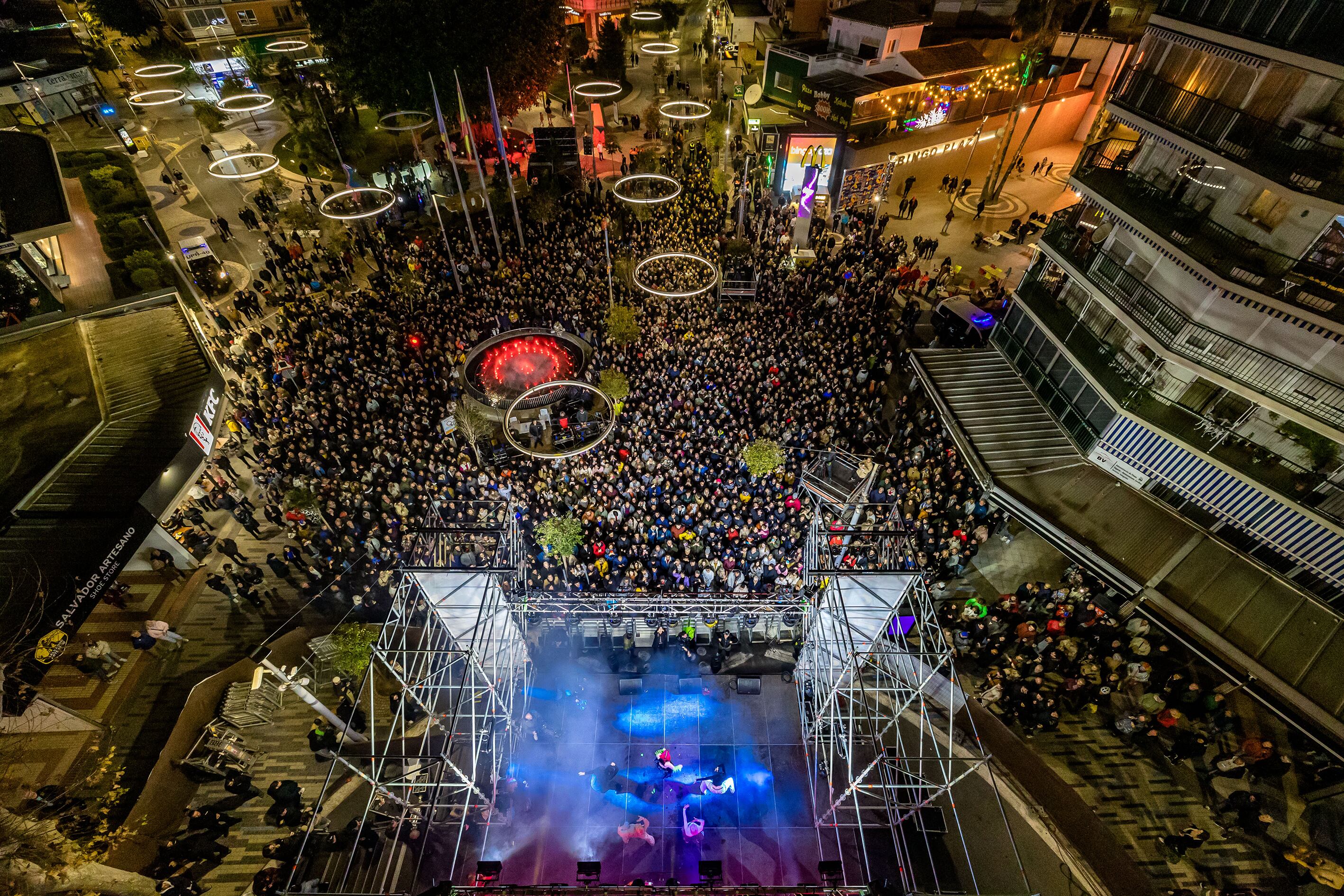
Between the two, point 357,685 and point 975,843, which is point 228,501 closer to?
point 357,685

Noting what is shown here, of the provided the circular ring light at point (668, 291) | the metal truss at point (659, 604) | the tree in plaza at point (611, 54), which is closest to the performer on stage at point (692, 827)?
the metal truss at point (659, 604)

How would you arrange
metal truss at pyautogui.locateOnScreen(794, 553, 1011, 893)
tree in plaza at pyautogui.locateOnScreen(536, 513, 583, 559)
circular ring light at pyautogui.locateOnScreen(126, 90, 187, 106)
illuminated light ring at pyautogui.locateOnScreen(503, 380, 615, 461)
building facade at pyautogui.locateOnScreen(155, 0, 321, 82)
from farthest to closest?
1. building facade at pyautogui.locateOnScreen(155, 0, 321, 82)
2. circular ring light at pyautogui.locateOnScreen(126, 90, 187, 106)
3. tree in plaza at pyautogui.locateOnScreen(536, 513, 583, 559)
4. illuminated light ring at pyautogui.locateOnScreen(503, 380, 615, 461)
5. metal truss at pyautogui.locateOnScreen(794, 553, 1011, 893)

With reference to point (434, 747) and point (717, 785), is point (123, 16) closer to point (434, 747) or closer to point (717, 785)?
point (434, 747)

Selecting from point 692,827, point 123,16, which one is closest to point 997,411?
point 692,827

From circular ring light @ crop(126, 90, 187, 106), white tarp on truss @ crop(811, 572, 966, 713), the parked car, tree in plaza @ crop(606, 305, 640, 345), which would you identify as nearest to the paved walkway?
white tarp on truss @ crop(811, 572, 966, 713)

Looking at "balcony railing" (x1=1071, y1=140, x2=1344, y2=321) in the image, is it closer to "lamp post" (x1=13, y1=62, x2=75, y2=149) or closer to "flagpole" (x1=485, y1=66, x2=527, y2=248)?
"flagpole" (x1=485, y1=66, x2=527, y2=248)

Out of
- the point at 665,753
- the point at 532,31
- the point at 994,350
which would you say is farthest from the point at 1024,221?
the point at 665,753

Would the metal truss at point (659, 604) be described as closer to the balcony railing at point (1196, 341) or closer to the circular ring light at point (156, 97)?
the balcony railing at point (1196, 341)
